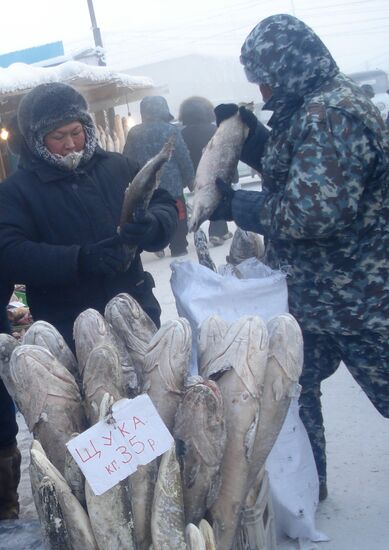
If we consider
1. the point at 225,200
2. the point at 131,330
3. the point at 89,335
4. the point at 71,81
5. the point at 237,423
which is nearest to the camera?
the point at 237,423

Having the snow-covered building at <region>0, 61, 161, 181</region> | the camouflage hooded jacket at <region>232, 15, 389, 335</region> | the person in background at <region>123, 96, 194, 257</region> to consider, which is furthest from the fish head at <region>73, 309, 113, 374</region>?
the person in background at <region>123, 96, 194, 257</region>

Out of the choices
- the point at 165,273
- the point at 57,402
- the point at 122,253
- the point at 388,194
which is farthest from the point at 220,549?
the point at 165,273

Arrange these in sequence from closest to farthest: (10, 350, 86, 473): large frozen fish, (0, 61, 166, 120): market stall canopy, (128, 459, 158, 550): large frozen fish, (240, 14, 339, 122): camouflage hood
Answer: (128, 459, 158, 550): large frozen fish < (10, 350, 86, 473): large frozen fish < (240, 14, 339, 122): camouflage hood < (0, 61, 166, 120): market stall canopy

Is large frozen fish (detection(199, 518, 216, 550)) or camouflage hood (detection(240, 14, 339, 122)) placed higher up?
camouflage hood (detection(240, 14, 339, 122))

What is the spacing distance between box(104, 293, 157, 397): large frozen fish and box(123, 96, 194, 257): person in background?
4.98 metres

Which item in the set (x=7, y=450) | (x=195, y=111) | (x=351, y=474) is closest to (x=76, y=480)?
(x=7, y=450)

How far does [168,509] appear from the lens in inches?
56.3

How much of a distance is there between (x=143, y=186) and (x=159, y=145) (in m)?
5.08

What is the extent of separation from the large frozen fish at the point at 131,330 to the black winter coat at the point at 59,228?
0.32 meters

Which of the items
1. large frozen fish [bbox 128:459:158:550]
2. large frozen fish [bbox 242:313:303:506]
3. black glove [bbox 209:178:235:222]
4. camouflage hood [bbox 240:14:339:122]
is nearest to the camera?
large frozen fish [bbox 128:459:158:550]

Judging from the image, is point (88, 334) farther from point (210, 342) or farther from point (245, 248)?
point (245, 248)

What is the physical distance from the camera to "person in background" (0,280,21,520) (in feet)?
8.16

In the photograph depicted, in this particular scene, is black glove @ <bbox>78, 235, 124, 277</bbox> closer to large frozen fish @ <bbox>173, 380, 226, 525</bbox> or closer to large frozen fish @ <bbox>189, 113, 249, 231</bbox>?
large frozen fish @ <bbox>189, 113, 249, 231</bbox>

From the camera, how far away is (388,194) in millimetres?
2182
